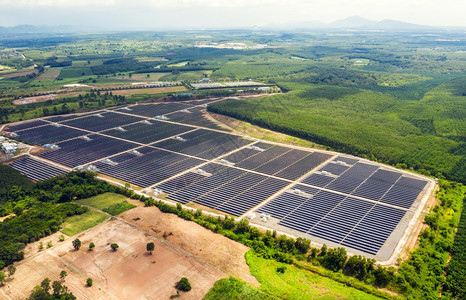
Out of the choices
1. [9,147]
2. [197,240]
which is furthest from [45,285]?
[9,147]

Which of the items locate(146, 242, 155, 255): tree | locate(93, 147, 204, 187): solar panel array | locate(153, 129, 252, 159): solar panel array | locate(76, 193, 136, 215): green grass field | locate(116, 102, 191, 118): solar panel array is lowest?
locate(76, 193, 136, 215): green grass field

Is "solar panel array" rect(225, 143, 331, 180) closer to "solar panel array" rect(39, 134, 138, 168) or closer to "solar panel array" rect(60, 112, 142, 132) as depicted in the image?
"solar panel array" rect(39, 134, 138, 168)

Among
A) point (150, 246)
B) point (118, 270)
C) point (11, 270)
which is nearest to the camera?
point (11, 270)

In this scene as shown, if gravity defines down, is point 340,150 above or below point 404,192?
above

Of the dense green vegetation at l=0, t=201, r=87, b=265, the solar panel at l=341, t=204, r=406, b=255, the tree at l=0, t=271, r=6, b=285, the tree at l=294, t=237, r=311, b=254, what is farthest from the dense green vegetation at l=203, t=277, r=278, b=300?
the dense green vegetation at l=0, t=201, r=87, b=265

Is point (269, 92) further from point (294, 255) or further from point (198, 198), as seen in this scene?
point (294, 255)

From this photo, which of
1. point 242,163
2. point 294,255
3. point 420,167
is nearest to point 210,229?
point 294,255

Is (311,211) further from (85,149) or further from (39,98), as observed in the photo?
(39,98)
